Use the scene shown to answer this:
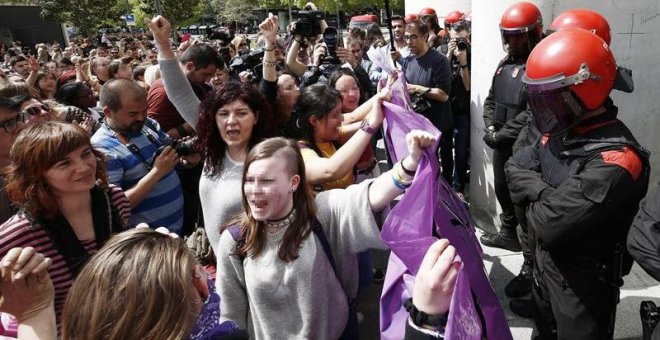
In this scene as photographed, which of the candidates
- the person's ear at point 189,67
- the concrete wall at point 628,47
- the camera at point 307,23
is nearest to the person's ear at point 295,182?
the person's ear at point 189,67

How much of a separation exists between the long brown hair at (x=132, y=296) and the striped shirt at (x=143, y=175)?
162 centimetres

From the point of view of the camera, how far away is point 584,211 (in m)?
2.07

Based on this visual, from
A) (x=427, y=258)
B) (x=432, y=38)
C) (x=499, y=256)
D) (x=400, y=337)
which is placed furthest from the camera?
(x=432, y=38)

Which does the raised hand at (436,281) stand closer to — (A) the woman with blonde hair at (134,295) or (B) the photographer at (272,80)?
(A) the woman with blonde hair at (134,295)

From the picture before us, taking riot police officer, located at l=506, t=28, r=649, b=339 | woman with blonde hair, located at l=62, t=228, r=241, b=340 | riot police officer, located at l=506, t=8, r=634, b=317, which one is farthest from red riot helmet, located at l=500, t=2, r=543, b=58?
woman with blonde hair, located at l=62, t=228, r=241, b=340

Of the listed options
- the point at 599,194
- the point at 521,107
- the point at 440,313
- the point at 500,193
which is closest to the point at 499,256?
the point at 500,193

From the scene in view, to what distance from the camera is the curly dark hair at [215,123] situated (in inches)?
103

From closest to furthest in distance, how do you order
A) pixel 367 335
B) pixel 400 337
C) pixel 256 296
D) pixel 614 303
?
pixel 400 337 < pixel 256 296 < pixel 614 303 < pixel 367 335

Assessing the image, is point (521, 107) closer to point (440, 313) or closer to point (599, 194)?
point (599, 194)

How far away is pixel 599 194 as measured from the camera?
2018mm

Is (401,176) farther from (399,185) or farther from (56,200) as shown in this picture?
(56,200)

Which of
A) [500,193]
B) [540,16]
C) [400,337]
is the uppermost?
[540,16]

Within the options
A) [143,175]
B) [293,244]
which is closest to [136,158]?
[143,175]

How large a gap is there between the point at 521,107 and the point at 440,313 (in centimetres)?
283
